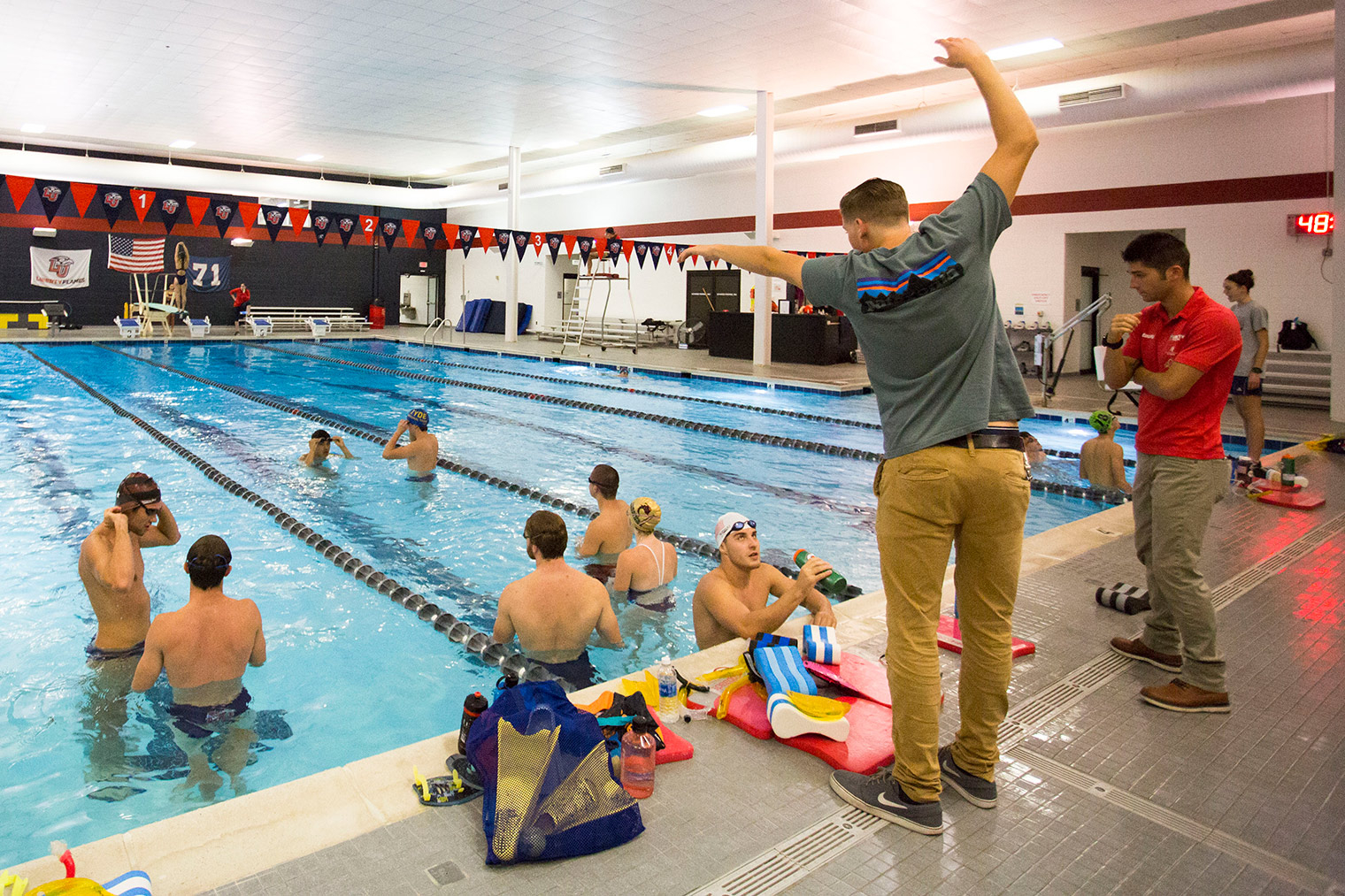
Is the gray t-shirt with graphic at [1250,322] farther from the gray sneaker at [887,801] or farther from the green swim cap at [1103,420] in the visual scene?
the gray sneaker at [887,801]

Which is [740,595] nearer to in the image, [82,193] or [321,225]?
[82,193]

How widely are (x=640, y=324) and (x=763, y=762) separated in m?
21.0

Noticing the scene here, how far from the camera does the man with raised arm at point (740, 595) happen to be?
11.1 ft

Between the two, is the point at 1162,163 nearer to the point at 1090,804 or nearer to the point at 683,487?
the point at 683,487

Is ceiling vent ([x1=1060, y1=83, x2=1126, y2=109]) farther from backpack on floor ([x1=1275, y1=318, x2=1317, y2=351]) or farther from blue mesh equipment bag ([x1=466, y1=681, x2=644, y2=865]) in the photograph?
blue mesh equipment bag ([x1=466, y1=681, x2=644, y2=865])

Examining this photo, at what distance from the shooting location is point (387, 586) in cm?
490

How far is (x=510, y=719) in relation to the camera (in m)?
2.21

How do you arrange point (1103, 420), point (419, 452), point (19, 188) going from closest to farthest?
point (1103, 420), point (419, 452), point (19, 188)

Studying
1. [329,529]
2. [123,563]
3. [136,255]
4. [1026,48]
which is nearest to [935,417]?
[123,563]

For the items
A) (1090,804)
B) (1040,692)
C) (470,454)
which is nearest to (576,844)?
(1090,804)

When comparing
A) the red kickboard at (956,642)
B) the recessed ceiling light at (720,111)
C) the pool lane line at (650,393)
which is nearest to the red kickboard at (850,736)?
the red kickboard at (956,642)

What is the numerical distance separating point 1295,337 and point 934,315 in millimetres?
13570

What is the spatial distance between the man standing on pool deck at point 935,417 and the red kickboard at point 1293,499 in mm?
4701

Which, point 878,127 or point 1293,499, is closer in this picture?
point 1293,499
